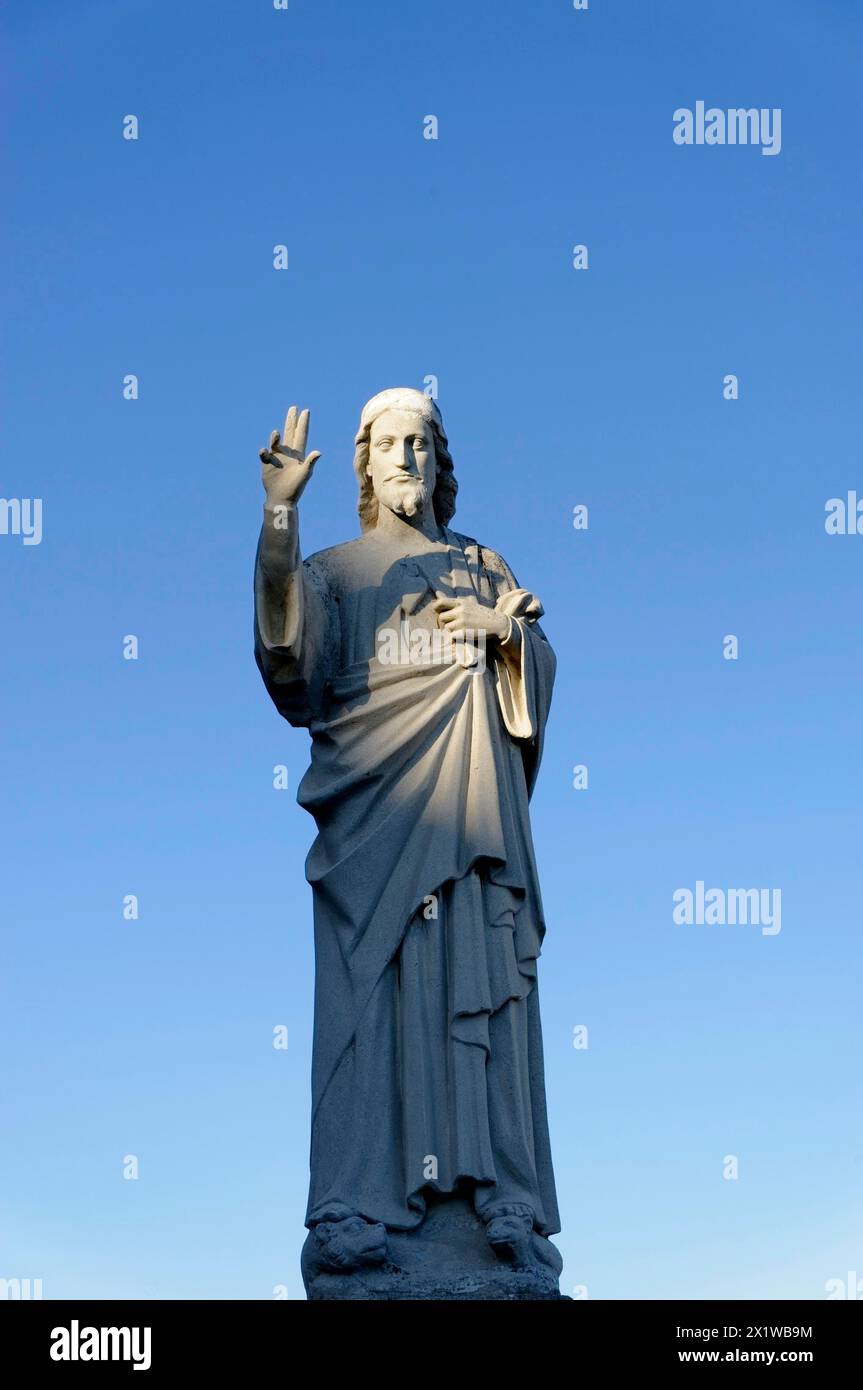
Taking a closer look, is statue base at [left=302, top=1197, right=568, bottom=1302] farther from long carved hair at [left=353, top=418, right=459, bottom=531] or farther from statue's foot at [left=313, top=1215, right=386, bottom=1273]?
long carved hair at [left=353, top=418, right=459, bottom=531]

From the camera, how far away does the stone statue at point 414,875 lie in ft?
48.0

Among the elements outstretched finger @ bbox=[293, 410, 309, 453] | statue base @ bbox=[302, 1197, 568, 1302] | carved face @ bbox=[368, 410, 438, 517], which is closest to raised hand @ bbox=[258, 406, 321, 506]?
outstretched finger @ bbox=[293, 410, 309, 453]

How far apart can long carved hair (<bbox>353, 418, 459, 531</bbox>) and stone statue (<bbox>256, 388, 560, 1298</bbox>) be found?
0.03 metres

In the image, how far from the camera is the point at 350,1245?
14.2m

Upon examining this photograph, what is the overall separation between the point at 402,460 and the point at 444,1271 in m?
5.76

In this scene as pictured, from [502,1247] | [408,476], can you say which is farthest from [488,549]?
[502,1247]

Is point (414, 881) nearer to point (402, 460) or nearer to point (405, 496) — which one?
point (405, 496)

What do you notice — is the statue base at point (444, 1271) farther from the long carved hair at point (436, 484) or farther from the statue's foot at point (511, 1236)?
the long carved hair at point (436, 484)

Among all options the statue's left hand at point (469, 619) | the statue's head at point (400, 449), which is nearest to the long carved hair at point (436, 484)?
the statue's head at point (400, 449)

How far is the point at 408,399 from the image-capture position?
16.9 m

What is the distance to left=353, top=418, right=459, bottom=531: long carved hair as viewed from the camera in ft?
56.0

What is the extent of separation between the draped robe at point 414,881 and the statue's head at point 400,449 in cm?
38

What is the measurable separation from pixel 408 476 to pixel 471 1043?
4.21 m

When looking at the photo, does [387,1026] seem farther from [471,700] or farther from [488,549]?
[488,549]
